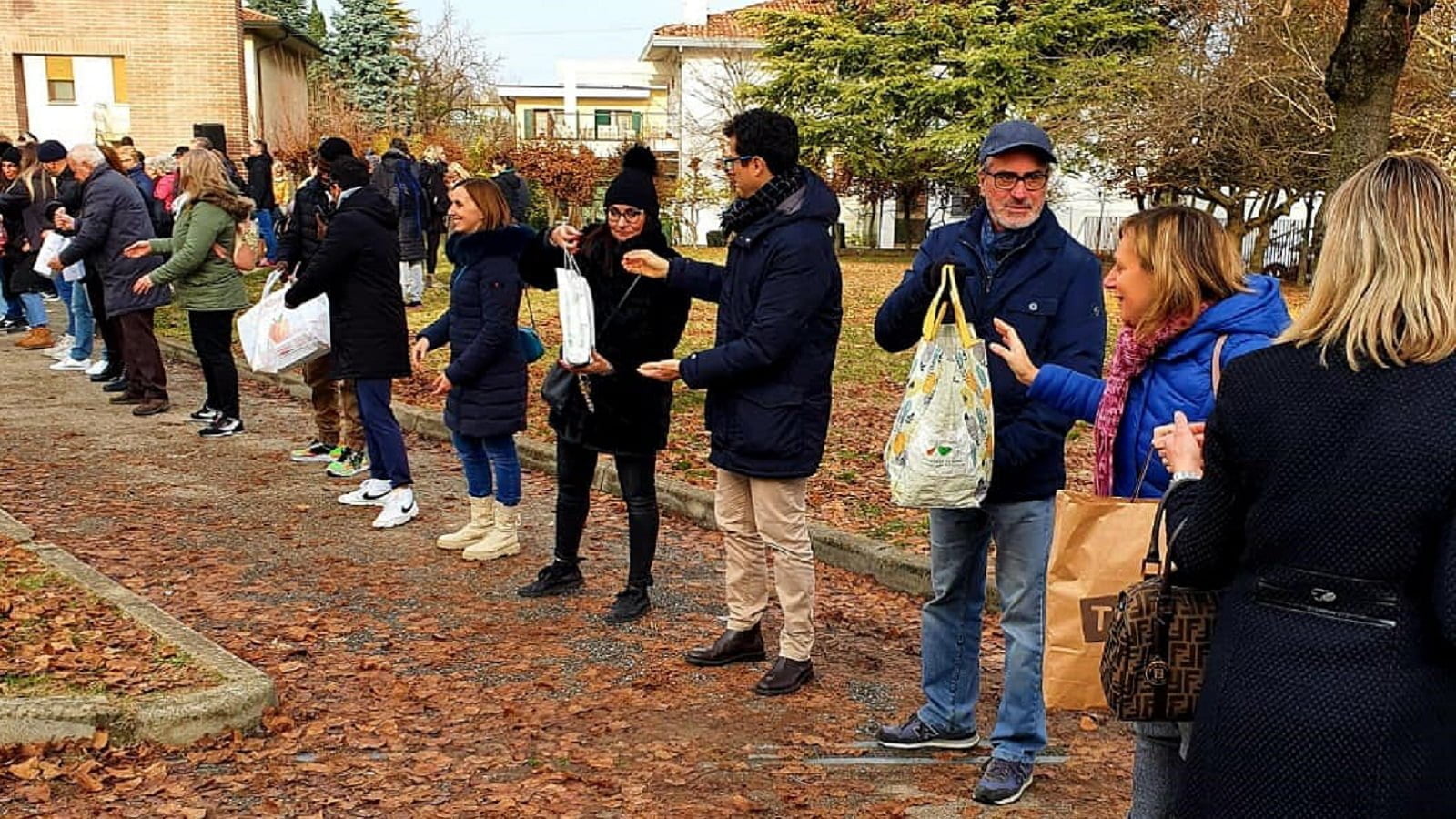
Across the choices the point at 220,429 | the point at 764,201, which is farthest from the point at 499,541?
the point at 220,429

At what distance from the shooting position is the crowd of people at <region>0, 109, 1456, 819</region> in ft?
7.73

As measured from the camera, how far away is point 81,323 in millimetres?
12992

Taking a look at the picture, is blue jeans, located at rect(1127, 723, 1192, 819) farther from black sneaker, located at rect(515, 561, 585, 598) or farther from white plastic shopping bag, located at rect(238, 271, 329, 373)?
white plastic shopping bag, located at rect(238, 271, 329, 373)

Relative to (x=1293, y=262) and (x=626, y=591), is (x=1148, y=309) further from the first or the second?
(x=1293, y=262)

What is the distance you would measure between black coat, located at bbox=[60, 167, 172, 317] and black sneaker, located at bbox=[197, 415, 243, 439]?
111 cm

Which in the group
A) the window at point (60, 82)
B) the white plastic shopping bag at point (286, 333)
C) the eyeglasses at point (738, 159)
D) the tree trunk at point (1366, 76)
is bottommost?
the white plastic shopping bag at point (286, 333)

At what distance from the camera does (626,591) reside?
6.25 m

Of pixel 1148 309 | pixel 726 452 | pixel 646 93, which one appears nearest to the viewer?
pixel 1148 309

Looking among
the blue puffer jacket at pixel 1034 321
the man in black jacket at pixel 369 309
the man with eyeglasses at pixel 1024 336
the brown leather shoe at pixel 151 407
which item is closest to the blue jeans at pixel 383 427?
the man in black jacket at pixel 369 309

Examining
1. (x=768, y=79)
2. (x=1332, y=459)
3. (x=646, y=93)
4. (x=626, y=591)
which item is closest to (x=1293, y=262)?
(x=768, y=79)

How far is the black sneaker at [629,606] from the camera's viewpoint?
20.2 feet

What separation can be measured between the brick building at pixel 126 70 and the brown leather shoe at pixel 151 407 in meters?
18.1

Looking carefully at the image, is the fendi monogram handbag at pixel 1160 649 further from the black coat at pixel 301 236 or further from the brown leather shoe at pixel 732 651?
the black coat at pixel 301 236

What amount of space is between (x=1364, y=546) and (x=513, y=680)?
150 inches
